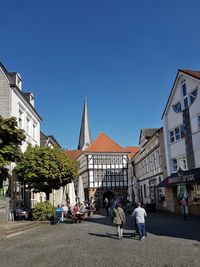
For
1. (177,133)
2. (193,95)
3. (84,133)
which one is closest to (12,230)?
(193,95)

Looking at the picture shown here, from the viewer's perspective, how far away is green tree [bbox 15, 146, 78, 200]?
22578 mm

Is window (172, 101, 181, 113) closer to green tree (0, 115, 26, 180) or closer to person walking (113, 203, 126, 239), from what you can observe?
green tree (0, 115, 26, 180)

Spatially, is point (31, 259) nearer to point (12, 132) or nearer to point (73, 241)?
point (73, 241)

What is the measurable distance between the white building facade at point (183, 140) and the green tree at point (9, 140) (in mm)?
12169

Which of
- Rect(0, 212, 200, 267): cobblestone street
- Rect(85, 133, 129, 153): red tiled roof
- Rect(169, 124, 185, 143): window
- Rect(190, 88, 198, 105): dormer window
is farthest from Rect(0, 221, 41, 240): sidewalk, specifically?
Rect(85, 133, 129, 153): red tiled roof

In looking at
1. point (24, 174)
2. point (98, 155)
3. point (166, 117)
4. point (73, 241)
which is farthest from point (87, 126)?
point (73, 241)

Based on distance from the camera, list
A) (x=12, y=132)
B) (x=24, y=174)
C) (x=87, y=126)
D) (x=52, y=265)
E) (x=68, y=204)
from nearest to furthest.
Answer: (x=52, y=265)
(x=12, y=132)
(x=24, y=174)
(x=68, y=204)
(x=87, y=126)

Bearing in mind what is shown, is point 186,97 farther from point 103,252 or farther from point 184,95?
point 103,252

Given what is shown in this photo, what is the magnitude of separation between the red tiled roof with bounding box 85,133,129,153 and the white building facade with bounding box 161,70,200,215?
32.1 metres

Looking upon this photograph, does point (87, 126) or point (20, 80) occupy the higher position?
point (87, 126)

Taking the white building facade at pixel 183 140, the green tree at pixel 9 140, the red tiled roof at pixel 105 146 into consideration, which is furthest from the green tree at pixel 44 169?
the red tiled roof at pixel 105 146

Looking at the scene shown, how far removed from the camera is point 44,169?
22.7 m

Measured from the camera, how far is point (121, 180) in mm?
60469

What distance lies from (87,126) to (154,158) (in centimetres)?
6715
